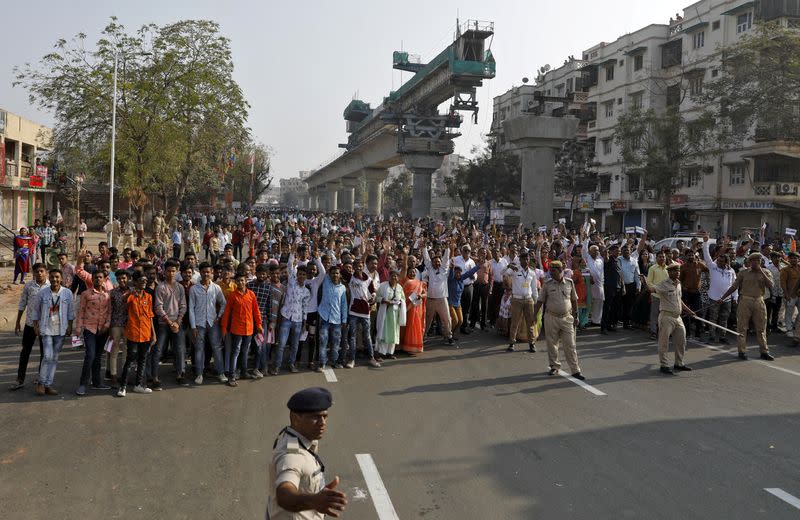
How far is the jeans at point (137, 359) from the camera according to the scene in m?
8.13

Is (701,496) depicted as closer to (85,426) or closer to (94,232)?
(85,426)

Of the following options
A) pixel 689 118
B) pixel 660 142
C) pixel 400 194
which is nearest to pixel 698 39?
pixel 689 118

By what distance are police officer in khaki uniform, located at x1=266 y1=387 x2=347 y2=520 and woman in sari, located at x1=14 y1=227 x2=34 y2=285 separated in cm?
1739

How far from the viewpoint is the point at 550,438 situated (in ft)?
22.0

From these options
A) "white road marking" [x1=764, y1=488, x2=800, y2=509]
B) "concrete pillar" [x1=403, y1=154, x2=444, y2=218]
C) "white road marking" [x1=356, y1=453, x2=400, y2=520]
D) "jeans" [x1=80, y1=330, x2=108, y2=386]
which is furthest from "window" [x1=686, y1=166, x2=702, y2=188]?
"white road marking" [x1=356, y1=453, x2=400, y2=520]

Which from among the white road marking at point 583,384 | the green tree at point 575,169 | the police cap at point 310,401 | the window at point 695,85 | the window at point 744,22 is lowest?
the white road marking at point 583,384

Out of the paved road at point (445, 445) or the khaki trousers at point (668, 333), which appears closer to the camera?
the paved road at point (445, 445)

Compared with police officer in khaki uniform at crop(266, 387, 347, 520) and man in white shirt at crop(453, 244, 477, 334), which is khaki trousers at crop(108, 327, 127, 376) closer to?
police officer in khaki uniform at crop(266, 387, 347, 520)

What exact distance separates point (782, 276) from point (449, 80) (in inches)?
1249

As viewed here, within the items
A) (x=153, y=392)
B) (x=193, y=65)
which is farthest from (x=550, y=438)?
(x=193, y=65)

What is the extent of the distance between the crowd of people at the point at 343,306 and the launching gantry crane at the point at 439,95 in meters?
29.2

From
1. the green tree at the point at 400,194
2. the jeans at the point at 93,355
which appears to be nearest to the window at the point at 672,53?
the jeans at the point at 93,355

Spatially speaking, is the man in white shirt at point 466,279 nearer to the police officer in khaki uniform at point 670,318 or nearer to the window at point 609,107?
the police officer in khaki uniform at point 670,318

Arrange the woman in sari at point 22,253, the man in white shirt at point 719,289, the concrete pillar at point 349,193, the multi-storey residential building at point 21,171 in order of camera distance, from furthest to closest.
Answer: the concrete pillar at point 349,193 → the multi-storey residential building at point 21,171 → the woman in sari at point 22,253 → the man in white shirt at point 719,289
